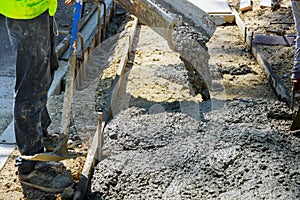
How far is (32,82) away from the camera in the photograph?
4.38m

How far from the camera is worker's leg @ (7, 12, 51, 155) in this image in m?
4.29

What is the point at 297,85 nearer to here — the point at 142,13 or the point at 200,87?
the point at 200,87

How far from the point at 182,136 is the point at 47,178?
1368 mm

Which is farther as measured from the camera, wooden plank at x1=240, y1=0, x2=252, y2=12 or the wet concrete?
wooden plank at x1=240, y1=0, x2=252, y2=12

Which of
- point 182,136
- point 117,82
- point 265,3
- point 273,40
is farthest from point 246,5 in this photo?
point 182,136

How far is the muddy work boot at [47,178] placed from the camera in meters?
4.37

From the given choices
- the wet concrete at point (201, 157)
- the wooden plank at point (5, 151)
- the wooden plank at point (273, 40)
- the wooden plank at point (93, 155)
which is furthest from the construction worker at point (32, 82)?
the wooden plank at point (273, 40)

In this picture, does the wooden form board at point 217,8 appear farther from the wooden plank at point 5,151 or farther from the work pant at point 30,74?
the work pant at point 30,74

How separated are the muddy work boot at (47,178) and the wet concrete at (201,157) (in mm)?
243

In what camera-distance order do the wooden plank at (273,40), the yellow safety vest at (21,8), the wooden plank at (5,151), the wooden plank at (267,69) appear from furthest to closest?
the wooden plank at (273,40) → the wooden plank at (267,69) → the wooden plank at (5,151) → the yellow safety vest at (21,8)

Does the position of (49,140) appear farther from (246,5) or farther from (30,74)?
(246,5)

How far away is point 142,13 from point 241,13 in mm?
3913

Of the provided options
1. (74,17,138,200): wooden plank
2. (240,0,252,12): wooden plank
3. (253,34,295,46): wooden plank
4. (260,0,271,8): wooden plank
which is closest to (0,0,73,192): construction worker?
(74,17,138,200): wooden plank

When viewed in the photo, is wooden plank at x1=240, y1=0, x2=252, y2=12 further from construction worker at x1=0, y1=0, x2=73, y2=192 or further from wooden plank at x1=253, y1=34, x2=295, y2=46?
construction worker at x1=0, y1=0, x2=73, y2=192
